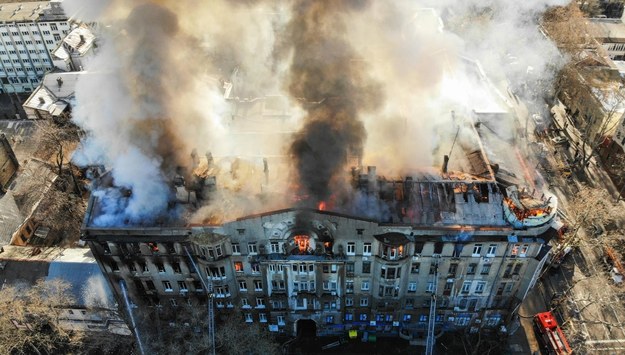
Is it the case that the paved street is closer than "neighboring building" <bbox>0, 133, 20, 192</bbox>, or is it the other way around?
the paved street

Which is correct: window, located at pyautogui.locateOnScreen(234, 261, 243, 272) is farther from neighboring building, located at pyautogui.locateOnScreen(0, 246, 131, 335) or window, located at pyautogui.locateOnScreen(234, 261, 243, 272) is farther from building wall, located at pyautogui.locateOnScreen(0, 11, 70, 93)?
building wall, located at pyautogui.locateOnScreen(0, 11, 70, 93)

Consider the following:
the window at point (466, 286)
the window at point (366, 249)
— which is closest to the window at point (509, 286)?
the window at point (466, 286)

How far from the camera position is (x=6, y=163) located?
61.8 m

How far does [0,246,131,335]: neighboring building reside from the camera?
143 feet

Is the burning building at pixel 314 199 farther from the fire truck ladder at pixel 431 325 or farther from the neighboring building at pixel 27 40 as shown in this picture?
the neighboring building at pixel 27 40

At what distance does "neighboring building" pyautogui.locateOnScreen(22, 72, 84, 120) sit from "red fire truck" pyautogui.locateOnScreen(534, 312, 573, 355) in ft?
203

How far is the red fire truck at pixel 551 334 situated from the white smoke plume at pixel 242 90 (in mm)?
16682

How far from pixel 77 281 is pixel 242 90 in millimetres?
26971

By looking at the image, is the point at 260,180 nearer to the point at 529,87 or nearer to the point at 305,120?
the point at 305,120

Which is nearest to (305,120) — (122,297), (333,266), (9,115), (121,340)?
(333,266)

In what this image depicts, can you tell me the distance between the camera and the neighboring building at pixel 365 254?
122 feet

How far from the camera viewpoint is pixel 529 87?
71562 millimetres

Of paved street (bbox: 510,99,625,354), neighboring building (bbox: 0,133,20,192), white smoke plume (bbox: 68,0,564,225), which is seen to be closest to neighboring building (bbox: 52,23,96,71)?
white smoke plume (bbox: 68,0,564,225)

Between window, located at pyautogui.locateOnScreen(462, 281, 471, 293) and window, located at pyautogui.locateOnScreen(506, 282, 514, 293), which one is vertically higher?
window, located at pyautogui.locateOnScreen(462, 281, 471, 293)
